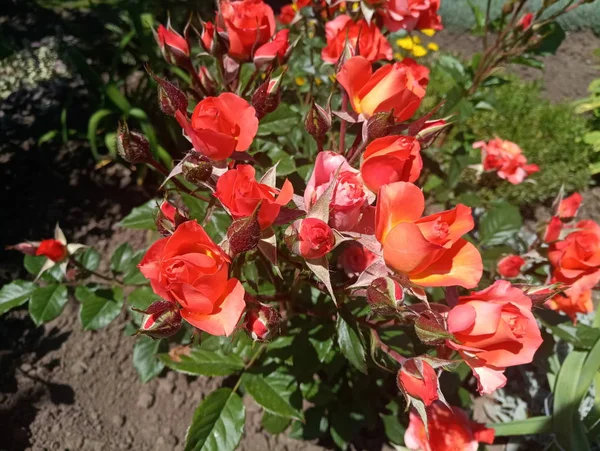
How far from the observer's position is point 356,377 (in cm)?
158

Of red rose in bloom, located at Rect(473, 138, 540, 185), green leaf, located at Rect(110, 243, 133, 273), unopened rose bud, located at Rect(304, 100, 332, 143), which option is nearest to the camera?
unopened rose bud, located at Rect(304, 100, 332, 143)

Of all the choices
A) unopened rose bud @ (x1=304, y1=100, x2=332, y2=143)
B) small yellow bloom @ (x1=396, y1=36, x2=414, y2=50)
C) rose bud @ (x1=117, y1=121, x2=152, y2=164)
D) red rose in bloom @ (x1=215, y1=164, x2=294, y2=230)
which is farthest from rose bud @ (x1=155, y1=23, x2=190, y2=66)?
small yellow bloom @ (x1=396, y1=36, x2=414, y2=50)

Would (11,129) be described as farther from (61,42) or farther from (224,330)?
(224,330)

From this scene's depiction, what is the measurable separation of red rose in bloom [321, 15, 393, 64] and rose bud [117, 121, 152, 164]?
574 millimetres

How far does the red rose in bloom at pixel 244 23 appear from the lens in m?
1.08

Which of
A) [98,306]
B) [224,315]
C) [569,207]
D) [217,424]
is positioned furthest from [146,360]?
[569,207]

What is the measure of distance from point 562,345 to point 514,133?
1.82 metres

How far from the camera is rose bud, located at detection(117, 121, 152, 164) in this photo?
0.91 m

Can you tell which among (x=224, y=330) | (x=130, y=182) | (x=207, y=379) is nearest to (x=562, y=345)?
(x=207, y=379)

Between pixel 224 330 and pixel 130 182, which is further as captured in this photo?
pixel 130 182

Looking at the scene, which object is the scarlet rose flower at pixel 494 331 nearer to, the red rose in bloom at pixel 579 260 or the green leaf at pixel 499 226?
the red rose in bloom at pixel 579 260

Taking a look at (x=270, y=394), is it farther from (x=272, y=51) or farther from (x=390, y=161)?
(x=272, y=51)

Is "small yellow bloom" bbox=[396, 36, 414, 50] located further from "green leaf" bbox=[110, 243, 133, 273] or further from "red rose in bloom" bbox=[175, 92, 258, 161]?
"red rose in bloom" bbox=[175, 92, 258, 161]

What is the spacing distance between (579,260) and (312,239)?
2.74ft
